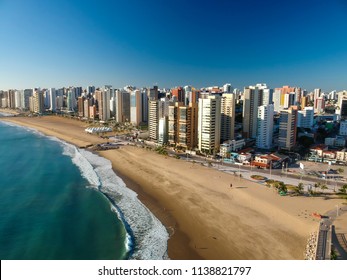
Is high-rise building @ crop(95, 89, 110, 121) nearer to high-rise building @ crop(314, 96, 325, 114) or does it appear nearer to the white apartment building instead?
the white apartment building

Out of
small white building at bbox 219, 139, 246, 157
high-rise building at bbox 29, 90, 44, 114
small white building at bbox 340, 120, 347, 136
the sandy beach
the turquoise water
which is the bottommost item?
the turquoise water

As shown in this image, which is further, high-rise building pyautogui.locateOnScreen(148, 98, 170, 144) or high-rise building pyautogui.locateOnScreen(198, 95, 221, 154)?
high-rise building pyautogui.locateOnScreen(148, 98, 170, 144)

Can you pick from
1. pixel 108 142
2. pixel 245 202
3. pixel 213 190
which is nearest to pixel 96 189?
pixel 213 190

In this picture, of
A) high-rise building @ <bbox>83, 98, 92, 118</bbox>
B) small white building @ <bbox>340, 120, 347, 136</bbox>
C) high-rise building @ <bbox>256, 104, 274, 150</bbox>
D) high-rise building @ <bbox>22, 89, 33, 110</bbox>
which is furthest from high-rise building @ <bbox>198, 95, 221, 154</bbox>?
high-rise building @ <bbox>22, 89, 33, 110</bbox>

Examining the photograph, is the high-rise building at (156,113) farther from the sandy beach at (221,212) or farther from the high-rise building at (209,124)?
the sandy beach at (221,212)

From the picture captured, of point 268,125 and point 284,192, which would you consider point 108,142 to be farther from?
point 284,192

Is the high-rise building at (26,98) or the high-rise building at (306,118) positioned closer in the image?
the high-rise building at (306,118)

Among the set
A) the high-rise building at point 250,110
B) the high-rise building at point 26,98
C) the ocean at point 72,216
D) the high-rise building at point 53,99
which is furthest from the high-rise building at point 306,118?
the high-rise building at point 26,98
